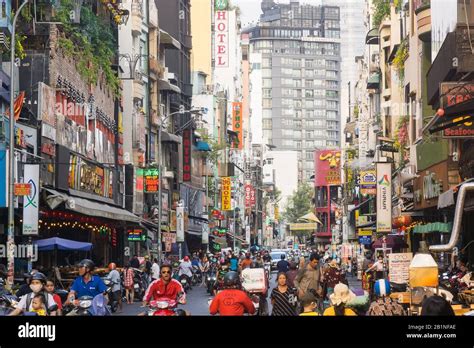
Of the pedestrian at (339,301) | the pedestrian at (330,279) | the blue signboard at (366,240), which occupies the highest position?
the blue signboard at (366,240)

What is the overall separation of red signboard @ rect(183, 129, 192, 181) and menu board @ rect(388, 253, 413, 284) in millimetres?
70069

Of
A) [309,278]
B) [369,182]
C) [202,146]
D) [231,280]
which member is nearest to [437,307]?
[231,280]

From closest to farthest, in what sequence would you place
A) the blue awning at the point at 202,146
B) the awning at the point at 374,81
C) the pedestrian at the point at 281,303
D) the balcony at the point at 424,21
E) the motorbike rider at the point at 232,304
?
the motorbike rider at the point at 232,304 → the pedestrian at the point at 281,303 → the balcony at the point at 424,21 → the awning at the point at 374,81 → the blue awning at the point at 202,146

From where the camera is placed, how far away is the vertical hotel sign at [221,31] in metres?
147

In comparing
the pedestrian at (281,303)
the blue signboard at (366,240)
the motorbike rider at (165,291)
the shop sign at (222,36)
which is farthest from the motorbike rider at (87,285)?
the shop sign at (222,36)

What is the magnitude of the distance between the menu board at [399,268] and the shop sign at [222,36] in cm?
11935

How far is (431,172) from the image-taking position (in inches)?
2055

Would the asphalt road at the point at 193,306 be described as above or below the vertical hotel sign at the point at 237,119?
below

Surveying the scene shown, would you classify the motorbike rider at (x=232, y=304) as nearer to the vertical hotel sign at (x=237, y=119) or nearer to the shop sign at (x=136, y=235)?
the shop sign at (x=136, y=235)

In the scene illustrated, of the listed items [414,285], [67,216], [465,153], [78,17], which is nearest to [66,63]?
[78,17]

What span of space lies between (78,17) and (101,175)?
35.4 ft

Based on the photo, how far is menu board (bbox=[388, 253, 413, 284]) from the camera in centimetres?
2747

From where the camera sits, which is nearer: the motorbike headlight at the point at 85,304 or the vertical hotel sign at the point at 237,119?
the motorbike headlight at the point at 85,304
